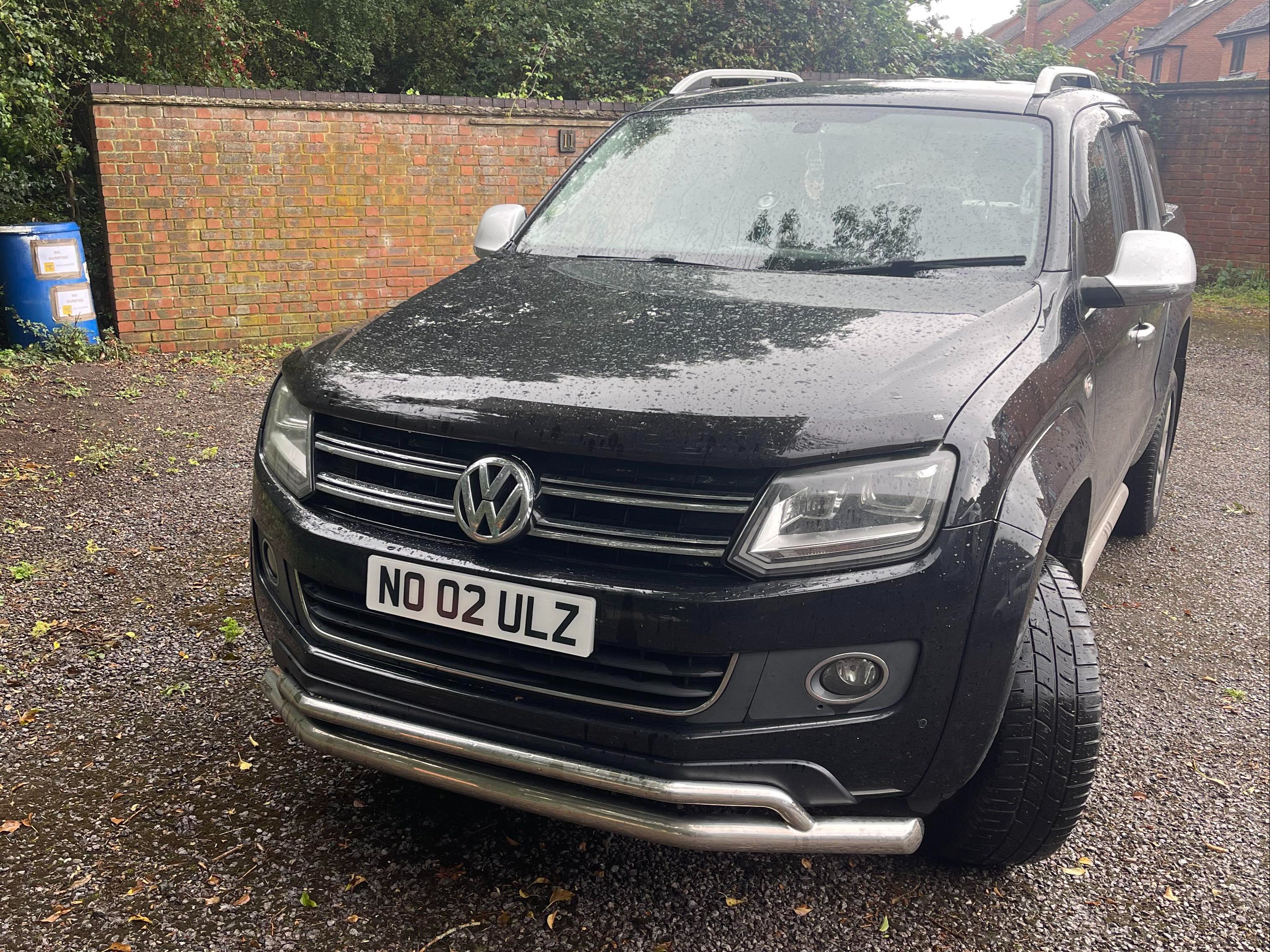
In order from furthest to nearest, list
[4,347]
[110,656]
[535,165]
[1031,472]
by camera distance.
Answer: [535,165] < [4,347] < [110,656] < [1031,472]

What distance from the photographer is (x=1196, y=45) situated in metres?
43.9

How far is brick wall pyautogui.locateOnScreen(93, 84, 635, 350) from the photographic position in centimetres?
787

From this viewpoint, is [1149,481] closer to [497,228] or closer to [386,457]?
[497,228]

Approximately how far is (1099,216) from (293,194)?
6.87 meters

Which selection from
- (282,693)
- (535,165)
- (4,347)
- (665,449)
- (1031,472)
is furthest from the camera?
(535,165)

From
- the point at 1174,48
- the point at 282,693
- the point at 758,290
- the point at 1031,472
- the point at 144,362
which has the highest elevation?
the point at 1174,48

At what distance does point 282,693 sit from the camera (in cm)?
231

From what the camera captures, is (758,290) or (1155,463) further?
(1155,463)

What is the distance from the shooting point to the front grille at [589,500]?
1.92 metres

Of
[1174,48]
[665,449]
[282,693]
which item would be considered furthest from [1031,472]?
[1174,48]

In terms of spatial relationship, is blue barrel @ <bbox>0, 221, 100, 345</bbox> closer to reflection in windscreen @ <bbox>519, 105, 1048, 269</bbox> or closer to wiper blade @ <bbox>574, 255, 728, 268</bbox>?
reflection in windscreen @ <bbox>519, 105, 1048, 269</bbox>

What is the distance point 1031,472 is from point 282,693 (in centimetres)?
164

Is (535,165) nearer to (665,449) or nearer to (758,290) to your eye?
(758,290)

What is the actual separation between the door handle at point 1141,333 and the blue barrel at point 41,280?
7.06 metres
